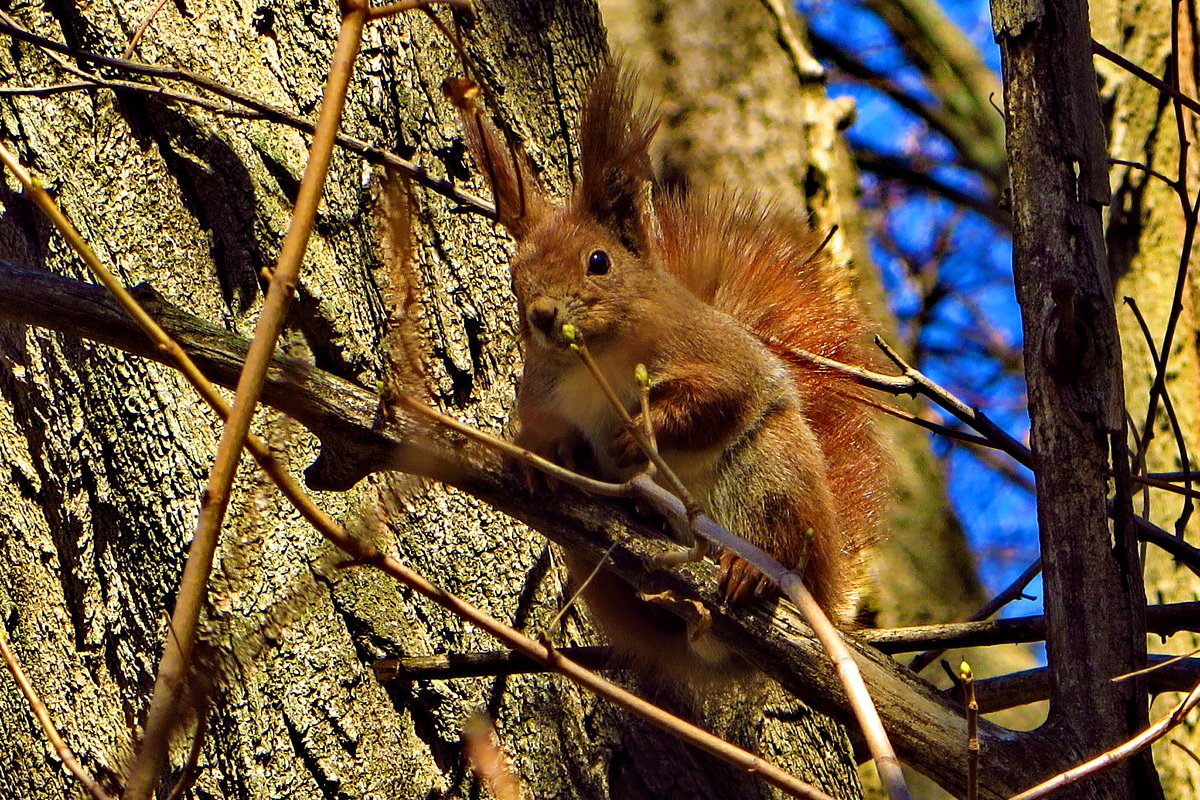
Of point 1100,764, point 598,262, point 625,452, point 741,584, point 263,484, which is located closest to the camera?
point 1100,764

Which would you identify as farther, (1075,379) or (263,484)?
(263,484)

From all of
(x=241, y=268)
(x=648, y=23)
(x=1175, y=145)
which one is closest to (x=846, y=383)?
(x=241, y=268)

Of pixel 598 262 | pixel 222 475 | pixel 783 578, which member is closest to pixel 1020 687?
pixel 783 578

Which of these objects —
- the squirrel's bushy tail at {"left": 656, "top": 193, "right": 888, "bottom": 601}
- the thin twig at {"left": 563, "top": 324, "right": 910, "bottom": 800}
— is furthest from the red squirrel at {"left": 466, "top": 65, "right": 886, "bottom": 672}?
the thin twig at {"left": 563, "top": 324, "right": 910, "bottom": 800}

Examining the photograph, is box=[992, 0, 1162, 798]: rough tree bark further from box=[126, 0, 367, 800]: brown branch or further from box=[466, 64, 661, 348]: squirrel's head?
box=[126, 0, 367, 800]: brown branch

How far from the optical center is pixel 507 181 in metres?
1.94

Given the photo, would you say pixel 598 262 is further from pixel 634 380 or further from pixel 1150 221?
pixel 1150 221

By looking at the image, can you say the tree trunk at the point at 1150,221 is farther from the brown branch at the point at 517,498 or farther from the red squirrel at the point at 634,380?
the brown branch at the point at 517,498

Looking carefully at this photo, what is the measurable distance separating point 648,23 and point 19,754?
124 inches

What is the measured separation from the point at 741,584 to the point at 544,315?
1.85ft

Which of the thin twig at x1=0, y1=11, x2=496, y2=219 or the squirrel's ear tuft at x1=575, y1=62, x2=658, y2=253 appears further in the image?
the squirrel's ear tuft at x1=575, y1=62, x2=658, y2=253

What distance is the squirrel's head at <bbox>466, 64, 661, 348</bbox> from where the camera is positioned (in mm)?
1848

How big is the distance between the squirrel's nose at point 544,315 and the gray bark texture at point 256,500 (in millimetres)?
159

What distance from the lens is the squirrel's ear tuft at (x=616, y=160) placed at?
5.86ft
